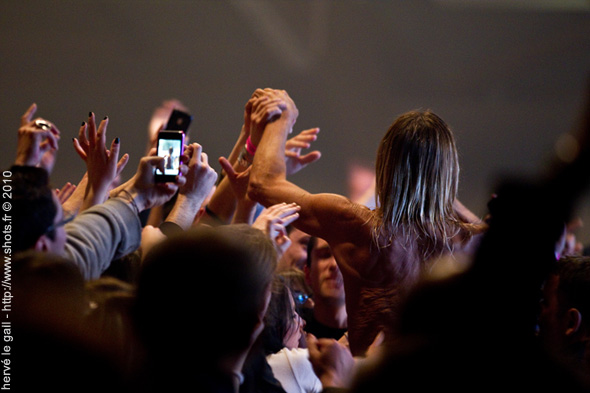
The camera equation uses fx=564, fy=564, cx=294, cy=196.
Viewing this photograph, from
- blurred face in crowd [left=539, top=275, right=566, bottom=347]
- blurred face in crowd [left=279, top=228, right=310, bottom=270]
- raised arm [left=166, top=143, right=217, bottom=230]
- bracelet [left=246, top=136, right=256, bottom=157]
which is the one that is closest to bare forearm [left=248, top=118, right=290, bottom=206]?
raised arm [left=166, top=143, right=217, bottom=230]

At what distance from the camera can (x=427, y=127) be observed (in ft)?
4.68

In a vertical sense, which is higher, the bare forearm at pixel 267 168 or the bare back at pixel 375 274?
the bare forearm at pixel 267 168

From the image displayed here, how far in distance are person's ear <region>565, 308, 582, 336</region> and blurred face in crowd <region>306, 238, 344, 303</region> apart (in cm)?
80

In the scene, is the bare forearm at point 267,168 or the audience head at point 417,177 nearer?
the audience head at point 417,177

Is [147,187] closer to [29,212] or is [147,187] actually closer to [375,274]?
[29,212]

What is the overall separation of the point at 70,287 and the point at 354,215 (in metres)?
0.72

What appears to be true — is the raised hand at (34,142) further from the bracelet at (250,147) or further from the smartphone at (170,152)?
the bracelet at (250,147)

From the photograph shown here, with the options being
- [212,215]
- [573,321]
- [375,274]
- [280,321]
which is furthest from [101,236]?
[573,321]

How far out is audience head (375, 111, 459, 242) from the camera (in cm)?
140

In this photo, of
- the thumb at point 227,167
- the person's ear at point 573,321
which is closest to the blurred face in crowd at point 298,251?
the thumb at point 227,167

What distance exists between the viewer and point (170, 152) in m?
1.59

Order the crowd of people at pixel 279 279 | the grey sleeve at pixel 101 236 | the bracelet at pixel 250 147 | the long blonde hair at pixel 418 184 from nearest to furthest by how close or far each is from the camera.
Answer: the crowd of people at pixel 279 279, the grey sleeve at pixel 101 236, the long blonde hair at pixel 418 184, the bracelet at pixel 250 147

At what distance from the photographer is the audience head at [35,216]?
3.34 feet

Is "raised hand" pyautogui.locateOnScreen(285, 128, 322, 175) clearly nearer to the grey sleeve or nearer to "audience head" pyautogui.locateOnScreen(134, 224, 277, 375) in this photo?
the grey sleeve
